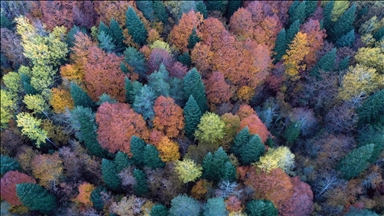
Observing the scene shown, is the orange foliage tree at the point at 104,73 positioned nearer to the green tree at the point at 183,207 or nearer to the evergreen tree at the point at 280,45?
the green tree at the point at 183,207

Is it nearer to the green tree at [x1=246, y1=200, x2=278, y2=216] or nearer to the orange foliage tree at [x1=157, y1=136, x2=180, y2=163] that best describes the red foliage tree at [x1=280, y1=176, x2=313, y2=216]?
the green tree at [x1=246, y1=200, x2=278, y2=216]

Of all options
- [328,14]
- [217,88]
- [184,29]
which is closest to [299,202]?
[217,88]

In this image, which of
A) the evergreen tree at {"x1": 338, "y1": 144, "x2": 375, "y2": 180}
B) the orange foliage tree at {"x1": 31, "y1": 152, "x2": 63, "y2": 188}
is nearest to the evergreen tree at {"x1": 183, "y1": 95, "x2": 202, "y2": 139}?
the orange foliage tree at {"x1": 31, "y1": 152, "x2": 63, "y2": 188}

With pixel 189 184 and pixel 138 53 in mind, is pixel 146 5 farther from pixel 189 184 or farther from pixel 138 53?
pixel 189 184

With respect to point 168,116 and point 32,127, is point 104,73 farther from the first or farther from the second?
point 32,127

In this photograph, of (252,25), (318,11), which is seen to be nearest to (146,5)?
(252,25)

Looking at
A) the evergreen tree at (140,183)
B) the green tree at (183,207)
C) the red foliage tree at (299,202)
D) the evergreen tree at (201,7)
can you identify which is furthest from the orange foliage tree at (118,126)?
the evergreen tree at (201,7)

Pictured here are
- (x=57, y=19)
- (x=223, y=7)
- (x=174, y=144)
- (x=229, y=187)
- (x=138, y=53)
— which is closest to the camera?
(x=229, y=187)
